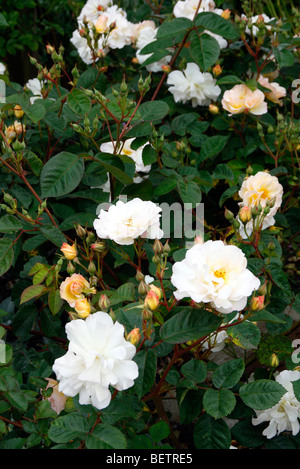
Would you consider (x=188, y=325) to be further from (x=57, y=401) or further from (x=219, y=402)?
(x=57, y=401)

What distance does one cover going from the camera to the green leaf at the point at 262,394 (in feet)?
3.10

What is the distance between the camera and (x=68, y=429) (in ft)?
2.87

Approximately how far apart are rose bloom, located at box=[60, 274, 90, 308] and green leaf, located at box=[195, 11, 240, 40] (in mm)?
868

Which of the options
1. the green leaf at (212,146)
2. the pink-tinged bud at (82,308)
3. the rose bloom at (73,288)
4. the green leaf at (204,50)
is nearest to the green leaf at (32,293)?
the rose bloom at (73,288)

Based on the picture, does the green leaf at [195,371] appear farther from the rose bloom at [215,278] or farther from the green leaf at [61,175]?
the green leaf at [61,175]

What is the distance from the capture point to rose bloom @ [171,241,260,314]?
0.83 metres

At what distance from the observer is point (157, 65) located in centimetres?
179

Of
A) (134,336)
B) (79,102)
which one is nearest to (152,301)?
(134,336)

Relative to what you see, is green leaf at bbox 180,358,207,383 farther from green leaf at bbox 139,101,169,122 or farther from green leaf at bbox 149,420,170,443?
green leaf at bbox 139,101,169,122

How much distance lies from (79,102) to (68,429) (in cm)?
78

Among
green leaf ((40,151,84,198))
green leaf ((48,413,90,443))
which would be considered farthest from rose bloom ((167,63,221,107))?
green leaf ((48,413,90,443))

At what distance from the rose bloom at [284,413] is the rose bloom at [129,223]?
1.46 feet

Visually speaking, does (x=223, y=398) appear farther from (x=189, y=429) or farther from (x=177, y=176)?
(x=189, y=429)
